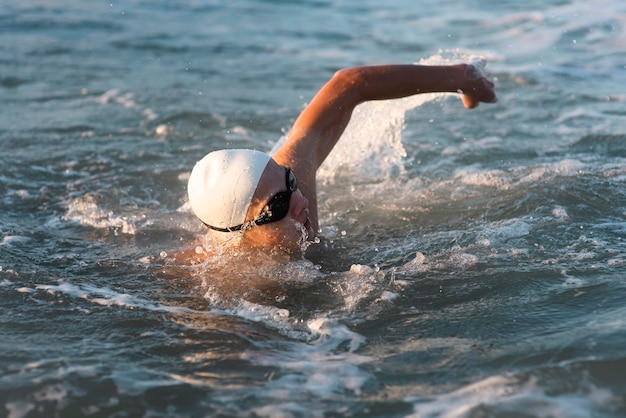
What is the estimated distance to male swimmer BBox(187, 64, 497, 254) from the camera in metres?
4.41

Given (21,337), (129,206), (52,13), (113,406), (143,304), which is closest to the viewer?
(113,406)

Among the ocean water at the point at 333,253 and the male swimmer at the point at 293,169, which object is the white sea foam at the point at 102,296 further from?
the male swimmer at the point at 293,169

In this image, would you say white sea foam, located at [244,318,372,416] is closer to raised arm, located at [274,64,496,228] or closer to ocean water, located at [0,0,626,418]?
ocean water, located at [0,0,626,418]

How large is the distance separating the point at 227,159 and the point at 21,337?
1327 mm

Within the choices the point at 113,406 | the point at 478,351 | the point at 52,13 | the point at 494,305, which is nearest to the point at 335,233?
the point at 494,305

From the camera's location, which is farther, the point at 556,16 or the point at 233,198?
the point at 556,16

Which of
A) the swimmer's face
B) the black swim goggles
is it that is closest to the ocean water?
the swimmer's face

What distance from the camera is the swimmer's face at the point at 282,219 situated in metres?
4.45

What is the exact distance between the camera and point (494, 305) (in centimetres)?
407

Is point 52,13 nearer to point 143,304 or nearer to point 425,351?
point 143,304

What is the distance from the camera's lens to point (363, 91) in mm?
5238

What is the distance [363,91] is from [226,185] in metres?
1.29

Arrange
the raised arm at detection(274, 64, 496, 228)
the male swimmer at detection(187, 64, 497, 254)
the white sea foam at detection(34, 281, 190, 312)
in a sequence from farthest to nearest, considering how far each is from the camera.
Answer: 1. the raised arm at detection(274, 64, 496, 228)
2. the male swimmer at detection(187, 64, 497, 254)
3. the white sea foam at detection(34, 281, 190, 312)

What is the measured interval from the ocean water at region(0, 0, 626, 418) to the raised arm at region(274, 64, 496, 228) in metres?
0.30
